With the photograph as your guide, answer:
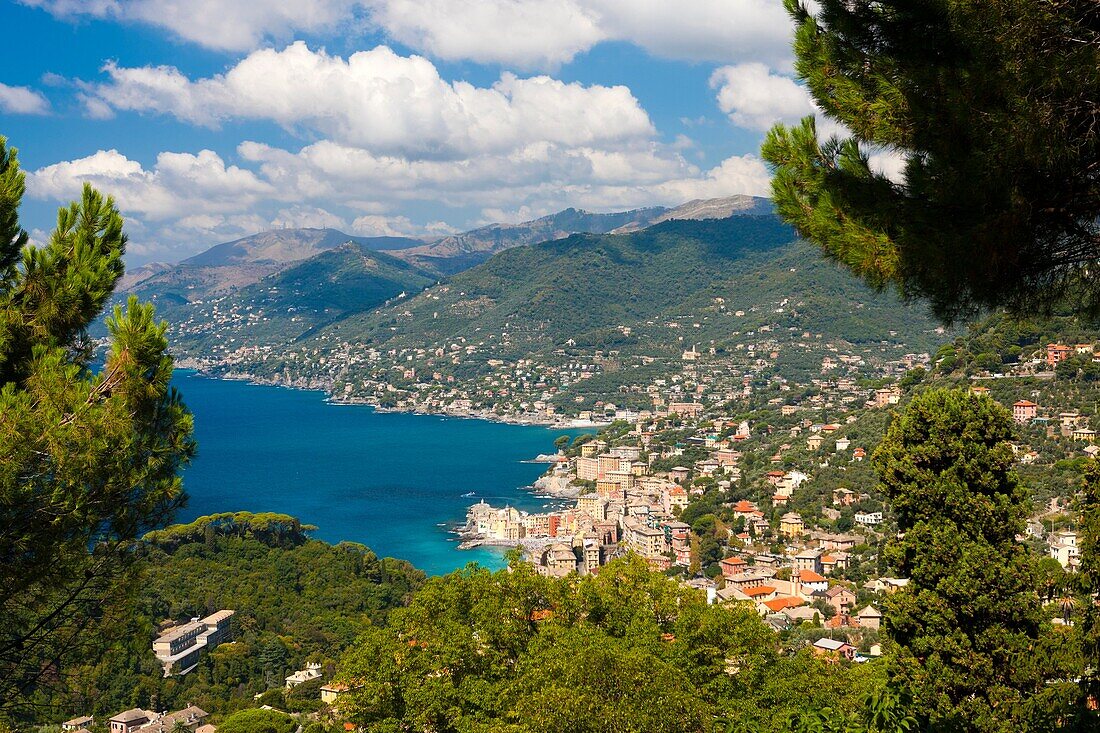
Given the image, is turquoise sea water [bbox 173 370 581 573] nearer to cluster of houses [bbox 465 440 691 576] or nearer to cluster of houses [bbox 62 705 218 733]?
cluster of houses [bbox 465 440 691 576]

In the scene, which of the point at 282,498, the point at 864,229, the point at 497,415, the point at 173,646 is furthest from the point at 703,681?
the point at 497,415

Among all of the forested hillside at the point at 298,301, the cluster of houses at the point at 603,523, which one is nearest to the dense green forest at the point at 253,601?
the cluster of houses at the point at 603,523

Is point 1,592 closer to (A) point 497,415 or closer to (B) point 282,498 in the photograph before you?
(B) point 282,498

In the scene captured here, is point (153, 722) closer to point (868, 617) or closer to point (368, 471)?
point (868, 617)

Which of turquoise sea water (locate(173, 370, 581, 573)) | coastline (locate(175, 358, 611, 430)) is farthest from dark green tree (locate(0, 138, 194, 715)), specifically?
coastline (locate(175, 358, 611, 430))

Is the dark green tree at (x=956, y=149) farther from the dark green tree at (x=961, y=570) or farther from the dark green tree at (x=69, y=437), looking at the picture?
the dark green tree at (x=961, y=570)

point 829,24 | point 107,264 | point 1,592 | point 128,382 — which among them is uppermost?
point 829,24
